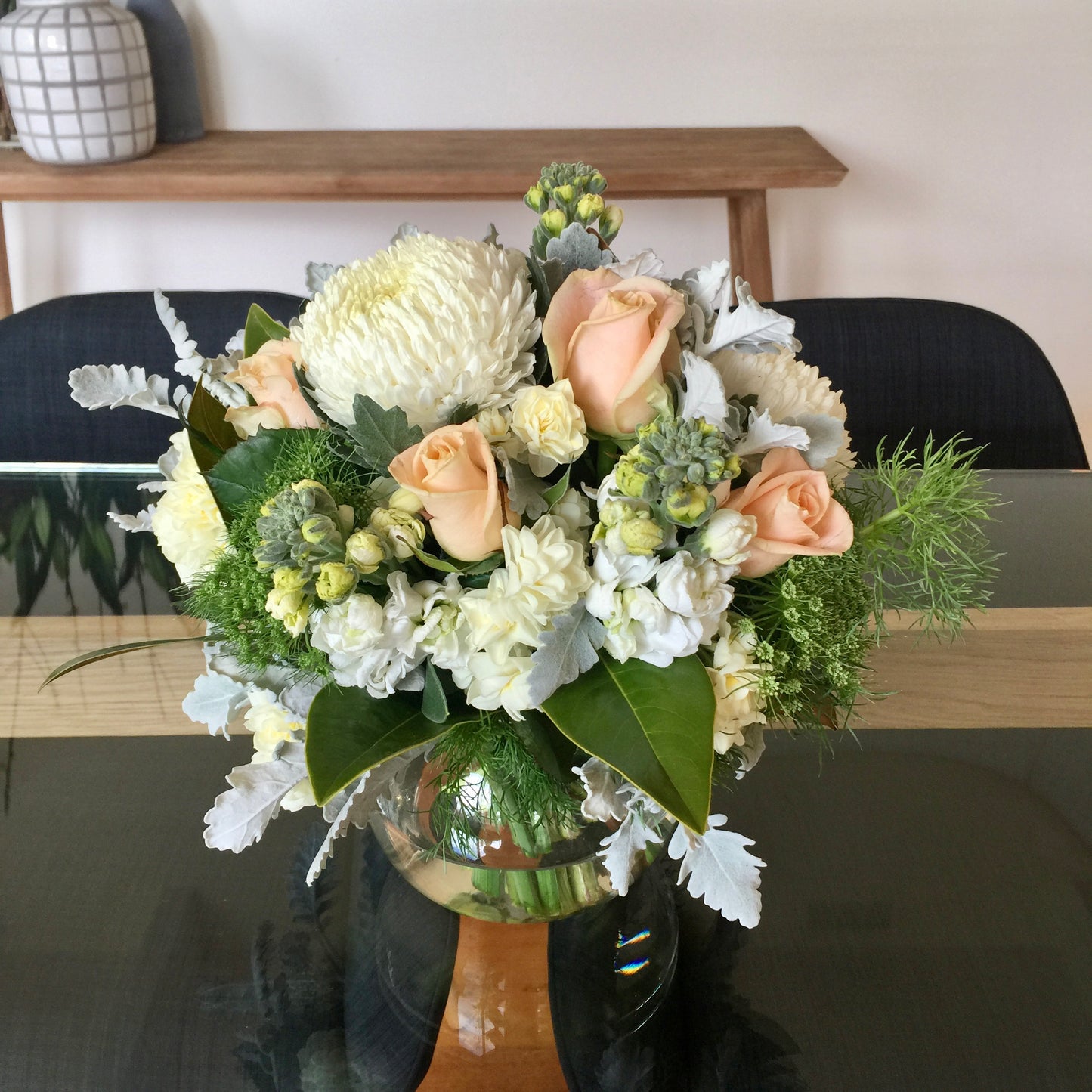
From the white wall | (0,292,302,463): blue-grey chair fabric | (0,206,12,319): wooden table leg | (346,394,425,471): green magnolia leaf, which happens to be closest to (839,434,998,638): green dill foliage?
(346,394,425,471): green magnolia leaf

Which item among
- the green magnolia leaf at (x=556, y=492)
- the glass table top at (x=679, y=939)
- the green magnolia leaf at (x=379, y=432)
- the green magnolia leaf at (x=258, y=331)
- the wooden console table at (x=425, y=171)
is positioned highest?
the wooden console table at (x=425, y=171)

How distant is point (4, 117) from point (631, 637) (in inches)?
86.8

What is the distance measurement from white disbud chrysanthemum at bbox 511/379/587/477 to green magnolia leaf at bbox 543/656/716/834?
0.35 ft

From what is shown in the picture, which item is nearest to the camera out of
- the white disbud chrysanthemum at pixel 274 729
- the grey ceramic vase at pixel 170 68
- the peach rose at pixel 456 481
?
the peach rose at pixel 456 481

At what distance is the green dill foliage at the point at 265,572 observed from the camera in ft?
1.59

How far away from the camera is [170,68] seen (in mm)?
2059

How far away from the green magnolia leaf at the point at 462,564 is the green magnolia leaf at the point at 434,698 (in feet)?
0.15

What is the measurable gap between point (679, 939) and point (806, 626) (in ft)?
0.89

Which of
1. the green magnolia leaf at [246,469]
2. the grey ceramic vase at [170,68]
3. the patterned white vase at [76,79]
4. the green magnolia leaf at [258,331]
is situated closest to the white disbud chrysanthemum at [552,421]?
the green magnolia leaf at [246,469]

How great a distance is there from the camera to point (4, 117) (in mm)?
2143

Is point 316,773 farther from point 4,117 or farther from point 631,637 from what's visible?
point 4,117

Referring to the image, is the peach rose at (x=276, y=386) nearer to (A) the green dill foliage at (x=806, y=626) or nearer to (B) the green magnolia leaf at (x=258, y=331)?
(B) the green magnolia leaf at (x=258, y=331)

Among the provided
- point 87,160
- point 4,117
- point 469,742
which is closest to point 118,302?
point 87,160

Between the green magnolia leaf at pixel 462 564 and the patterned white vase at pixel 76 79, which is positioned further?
the patterned white vase at pixel 76 79
